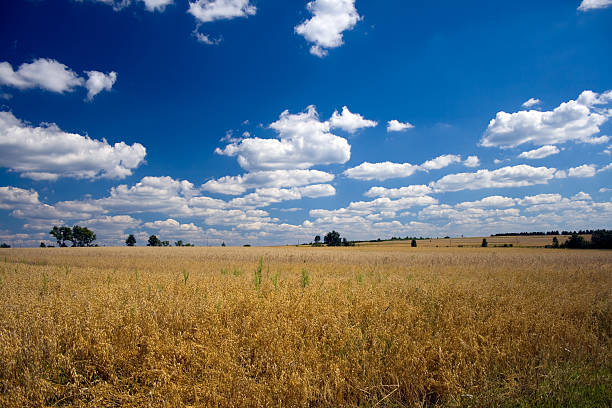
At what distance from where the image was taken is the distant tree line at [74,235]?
119m

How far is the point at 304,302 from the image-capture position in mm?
5934

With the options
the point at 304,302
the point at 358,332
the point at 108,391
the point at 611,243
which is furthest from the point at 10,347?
the point at 611,243

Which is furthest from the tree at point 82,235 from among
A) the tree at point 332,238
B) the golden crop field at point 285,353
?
the golden crop field at point 285,353

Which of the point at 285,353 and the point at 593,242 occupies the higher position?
the point at 285,353

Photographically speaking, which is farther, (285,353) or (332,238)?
(332,238)

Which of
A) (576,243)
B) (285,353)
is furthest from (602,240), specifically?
(285,353)

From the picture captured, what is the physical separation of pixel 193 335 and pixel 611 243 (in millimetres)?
87905

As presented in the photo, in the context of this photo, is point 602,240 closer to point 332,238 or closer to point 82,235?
point 332,238

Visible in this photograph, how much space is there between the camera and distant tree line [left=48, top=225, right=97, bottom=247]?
118812 mm

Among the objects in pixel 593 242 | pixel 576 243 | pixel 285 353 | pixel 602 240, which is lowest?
pixel 576 243

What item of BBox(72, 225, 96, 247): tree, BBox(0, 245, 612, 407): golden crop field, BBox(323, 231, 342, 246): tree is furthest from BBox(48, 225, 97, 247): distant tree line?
BBox(0, 245, 612, 407): golden crop field

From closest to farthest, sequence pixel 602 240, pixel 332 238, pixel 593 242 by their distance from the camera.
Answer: pixel 602 240, pixel 593 242, pixel 332 238

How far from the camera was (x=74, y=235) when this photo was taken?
120625 millimetres

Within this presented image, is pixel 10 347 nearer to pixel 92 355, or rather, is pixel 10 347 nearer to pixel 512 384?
pixel 92 355
